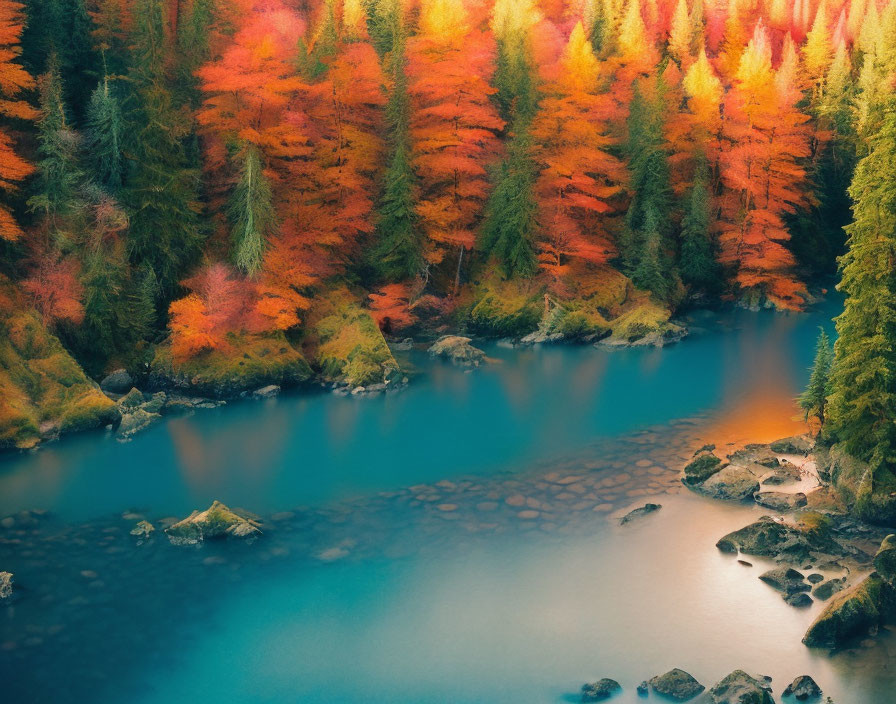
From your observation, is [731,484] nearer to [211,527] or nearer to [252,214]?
[211,527]

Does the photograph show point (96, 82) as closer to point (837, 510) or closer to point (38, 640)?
point (38, 640)

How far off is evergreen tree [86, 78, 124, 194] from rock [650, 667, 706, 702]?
2994 cm

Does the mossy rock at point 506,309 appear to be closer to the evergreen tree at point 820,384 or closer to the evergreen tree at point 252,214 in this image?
the evergreen tree at point 252,214

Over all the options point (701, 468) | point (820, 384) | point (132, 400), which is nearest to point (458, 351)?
point (132, 400)

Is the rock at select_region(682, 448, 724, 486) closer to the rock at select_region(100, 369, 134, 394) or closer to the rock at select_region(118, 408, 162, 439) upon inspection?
Result: the rock at select_region(118, 408, 162, 439)

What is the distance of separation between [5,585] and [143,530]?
12.2 feet

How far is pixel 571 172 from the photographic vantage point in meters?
45.6

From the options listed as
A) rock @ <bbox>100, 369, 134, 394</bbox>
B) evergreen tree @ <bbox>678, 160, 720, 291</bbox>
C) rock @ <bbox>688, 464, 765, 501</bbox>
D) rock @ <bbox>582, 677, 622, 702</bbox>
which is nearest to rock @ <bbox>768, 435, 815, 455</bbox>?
rock @ <bbox>688, 464, 765, 501</bbox>

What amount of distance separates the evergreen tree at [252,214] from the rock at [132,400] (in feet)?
24.3

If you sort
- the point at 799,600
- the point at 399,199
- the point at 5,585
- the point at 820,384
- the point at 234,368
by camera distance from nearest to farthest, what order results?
1. the point at 799,600
2. the point at 5,585
3. the point at 820,384
4. the point at 234,368
5. the point at 399,199

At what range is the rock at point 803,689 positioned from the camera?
49.1ft

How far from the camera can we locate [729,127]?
51.0 meters

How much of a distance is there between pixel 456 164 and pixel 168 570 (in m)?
29.2

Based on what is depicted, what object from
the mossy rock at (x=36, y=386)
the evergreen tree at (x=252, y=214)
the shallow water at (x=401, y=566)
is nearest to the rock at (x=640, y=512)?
the shallow water at (x=401, y=566)
